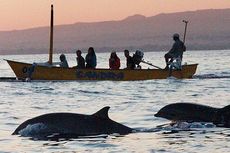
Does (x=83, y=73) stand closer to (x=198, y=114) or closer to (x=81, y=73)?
(x=81, y=73)

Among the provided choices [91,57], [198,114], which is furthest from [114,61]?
[198,114]

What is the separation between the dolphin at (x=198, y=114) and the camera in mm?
15401

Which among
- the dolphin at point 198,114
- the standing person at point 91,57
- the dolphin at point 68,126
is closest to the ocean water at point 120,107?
the dolphin at point 68,126

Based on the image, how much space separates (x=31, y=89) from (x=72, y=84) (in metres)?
3.15

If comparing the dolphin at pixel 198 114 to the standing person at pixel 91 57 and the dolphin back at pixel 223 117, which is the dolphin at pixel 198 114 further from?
the standing person at pixel 91 57

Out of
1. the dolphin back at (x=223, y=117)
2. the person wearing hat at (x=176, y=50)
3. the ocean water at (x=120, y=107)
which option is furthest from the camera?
the person wearing hat at (x=176, y=50)

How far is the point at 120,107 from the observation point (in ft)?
71.3

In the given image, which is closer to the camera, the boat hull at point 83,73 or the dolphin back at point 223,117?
the dolphin back at point 223,117

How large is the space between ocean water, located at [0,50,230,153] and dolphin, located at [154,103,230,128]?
432mm

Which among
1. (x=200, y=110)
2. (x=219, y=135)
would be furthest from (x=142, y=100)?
(x=219, y=135)

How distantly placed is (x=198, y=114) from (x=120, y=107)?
20.2 ft

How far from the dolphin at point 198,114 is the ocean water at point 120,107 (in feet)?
1.42

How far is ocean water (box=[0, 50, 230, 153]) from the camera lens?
41.5 feet

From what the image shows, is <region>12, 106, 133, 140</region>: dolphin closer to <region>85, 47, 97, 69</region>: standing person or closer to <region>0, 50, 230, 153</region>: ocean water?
<region>0, 50, 230, 153</region>: ocean water
